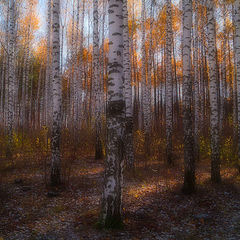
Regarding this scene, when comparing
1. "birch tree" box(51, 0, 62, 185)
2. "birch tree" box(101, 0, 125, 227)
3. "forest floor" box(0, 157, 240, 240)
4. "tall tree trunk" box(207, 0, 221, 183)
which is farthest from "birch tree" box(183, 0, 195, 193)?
"birch tree" box(51, 0, 62, 185)

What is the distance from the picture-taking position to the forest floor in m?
3.60

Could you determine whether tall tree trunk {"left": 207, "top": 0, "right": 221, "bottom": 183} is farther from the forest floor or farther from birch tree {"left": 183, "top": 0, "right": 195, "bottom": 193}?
birch tree {"left": 183, "top": 0, "right": 195, "bottom": 193}

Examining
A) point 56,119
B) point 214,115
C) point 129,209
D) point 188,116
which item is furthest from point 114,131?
point 214,115

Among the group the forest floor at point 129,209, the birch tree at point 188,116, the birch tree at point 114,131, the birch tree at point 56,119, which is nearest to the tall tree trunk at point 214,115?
the forest floor at point 129,209

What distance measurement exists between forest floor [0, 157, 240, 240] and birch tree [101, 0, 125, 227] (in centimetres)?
37

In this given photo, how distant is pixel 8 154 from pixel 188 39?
7.73 m

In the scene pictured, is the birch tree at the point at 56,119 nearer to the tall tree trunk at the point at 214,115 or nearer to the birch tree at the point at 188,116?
the birch tree at the point at 188,116

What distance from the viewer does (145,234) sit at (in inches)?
141

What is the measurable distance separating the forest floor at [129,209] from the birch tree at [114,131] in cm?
37

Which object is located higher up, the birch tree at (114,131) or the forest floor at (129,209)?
the birch tree at (114,131)

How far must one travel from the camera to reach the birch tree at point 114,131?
11.6 ft

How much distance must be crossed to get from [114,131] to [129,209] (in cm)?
199

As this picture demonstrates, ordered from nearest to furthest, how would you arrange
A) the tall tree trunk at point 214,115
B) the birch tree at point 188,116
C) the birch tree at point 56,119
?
the birch tree at point 188,116
the birch tree at point 56,119
the tall tree trunk at point 214,115

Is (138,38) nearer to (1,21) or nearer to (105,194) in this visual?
(1,21)
